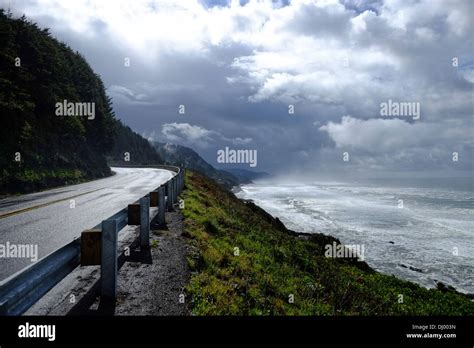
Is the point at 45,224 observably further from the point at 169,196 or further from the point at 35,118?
the point at 35,118

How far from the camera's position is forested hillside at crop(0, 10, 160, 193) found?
75.0 feet

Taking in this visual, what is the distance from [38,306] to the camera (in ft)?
15.5

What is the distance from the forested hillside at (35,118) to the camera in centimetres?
2286

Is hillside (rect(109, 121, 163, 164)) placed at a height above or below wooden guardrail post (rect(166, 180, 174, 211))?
above

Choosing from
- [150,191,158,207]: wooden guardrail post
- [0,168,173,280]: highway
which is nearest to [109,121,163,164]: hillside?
[0,168,173,280]: highway

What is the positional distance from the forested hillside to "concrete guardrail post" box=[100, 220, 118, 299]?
20860mm

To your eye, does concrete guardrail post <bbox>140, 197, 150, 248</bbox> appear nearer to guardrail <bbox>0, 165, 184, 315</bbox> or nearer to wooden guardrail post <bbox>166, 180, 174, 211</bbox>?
guardrail <bbox>0, 165, 184, 315</bbox>

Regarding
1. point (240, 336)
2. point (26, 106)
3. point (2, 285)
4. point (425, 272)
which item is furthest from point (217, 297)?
point (26, 106)

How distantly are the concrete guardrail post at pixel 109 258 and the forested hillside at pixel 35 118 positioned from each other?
68.4ft

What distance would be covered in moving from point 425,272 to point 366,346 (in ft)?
70.7

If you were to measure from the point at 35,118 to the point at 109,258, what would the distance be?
2885 centimetres

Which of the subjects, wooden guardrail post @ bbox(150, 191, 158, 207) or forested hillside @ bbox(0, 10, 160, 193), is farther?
forested hillside @ bbox(0, 10, 160, 193)

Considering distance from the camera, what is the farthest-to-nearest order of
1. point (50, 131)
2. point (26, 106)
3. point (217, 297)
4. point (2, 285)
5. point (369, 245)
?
1. point (50, 131)
2. point (369, 245)
3. point (26, 106)
4. point (217, 297)
5. point (2, 285)

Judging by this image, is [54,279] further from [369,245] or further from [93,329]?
[369,245]
